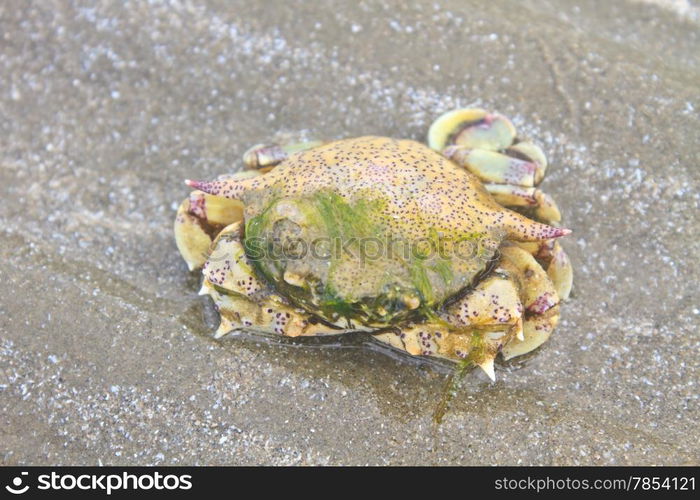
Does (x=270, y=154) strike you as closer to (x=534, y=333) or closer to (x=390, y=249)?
(x=390, y=249)

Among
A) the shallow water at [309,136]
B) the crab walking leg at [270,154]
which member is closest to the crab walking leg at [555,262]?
the shallow water at [309,136]

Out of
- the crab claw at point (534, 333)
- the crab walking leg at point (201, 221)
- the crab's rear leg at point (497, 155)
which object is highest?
the crab's rear leg at point (497, 155)

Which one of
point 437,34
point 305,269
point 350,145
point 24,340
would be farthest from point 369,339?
point 437,34

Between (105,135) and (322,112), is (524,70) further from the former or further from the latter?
(105,135)

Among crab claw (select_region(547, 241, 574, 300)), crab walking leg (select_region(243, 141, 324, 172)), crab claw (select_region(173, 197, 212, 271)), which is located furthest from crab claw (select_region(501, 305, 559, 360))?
crab claw (select_region(173, 197, 212, 271))
